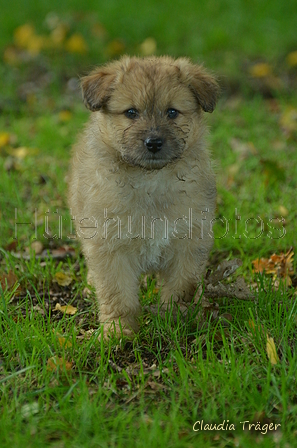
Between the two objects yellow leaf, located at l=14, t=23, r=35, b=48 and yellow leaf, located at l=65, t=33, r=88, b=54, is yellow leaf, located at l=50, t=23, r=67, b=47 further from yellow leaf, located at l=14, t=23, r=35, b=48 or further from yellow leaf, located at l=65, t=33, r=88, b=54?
yellow leaf, located at l=14, t=23, r=35, b=48

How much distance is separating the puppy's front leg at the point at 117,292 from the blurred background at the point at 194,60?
111 cm

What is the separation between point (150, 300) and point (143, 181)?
829 mm

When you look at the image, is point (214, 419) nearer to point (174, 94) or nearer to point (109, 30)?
point (174, 94)

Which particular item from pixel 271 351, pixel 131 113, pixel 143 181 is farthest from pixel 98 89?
pixel 271 351

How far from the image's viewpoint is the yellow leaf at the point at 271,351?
2.95m

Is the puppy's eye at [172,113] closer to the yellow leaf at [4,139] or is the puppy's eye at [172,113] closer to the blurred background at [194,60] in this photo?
the blurred background at [194,60]

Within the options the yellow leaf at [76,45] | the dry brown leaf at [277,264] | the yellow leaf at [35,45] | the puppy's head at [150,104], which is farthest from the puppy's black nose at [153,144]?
the yellow leaf at [35,45]

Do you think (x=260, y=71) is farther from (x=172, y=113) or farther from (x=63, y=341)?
(x=63, y=341)

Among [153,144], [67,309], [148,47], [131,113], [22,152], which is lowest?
[67,309]

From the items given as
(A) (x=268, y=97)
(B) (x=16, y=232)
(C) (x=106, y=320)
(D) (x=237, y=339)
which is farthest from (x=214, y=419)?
(A) (x=268, y=97)

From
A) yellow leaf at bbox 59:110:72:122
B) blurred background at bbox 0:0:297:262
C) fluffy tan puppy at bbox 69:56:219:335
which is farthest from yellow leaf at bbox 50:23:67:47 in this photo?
fluffy tan puppy at bbox 69:56:219:335

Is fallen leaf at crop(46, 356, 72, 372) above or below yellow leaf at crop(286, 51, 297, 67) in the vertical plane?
below

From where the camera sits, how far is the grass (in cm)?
264

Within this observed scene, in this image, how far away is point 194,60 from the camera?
742 centimetres
